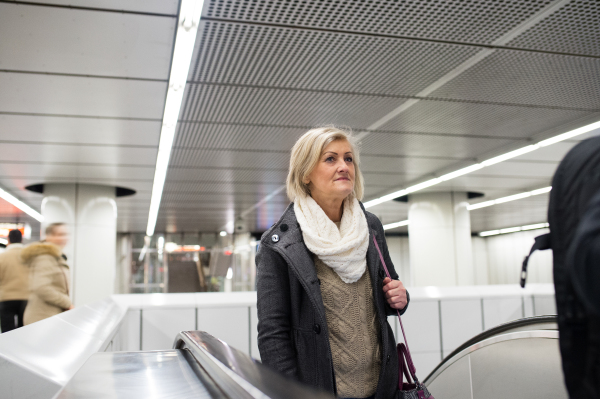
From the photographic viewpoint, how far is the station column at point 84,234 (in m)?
11.1

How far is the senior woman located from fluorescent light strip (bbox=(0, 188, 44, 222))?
1053 centimetres

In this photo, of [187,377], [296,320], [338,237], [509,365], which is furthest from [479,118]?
[187,377]

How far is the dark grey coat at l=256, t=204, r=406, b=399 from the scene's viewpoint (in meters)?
1.89

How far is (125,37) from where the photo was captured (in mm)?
4629

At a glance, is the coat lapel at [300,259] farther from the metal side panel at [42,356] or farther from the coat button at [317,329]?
the metal side panel at [42,356]

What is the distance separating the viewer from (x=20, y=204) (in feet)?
46.4

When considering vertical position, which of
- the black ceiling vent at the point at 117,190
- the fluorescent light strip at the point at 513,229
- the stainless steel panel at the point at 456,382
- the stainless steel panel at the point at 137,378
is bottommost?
the stainless steel panel at the point at 456,382

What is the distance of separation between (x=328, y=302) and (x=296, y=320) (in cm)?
14

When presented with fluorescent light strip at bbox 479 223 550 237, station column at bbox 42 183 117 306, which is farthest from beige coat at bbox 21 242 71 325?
fluorescent light strip at bbox 479 223 550 237

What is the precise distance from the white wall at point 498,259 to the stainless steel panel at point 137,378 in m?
25.7

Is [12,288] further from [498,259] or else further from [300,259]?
[498,259]

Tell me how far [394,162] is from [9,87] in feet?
21.6

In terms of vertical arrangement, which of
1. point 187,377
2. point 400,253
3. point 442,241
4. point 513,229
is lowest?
point 187,377

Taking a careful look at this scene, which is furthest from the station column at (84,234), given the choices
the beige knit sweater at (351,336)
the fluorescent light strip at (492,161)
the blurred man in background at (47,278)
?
the beige knit sweater at (351,336)
